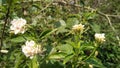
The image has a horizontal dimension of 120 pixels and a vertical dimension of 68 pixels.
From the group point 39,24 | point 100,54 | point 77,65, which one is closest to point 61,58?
point 77,65

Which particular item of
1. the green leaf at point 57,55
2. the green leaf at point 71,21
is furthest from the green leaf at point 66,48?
the green leaf at point 71,21

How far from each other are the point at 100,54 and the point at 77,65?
58cm

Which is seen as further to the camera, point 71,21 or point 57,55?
point 71,21

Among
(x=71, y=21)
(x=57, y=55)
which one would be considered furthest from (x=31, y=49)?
(x=71, y=21)

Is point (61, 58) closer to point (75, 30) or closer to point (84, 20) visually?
point (75, 30)

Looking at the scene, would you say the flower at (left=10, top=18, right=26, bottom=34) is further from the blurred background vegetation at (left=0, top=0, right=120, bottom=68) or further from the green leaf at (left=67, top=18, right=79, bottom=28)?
the green leaf at (left=67, top=18, right=79, bottom=28)

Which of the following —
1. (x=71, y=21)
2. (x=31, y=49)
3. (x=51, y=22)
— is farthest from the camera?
(x=51, y=22)

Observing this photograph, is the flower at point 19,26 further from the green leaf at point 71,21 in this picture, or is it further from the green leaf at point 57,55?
the green leaf at point 71,21

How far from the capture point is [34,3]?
7.29 ft

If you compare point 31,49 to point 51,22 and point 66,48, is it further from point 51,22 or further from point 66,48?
point 51,22

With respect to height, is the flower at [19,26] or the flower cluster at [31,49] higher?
the flower at [19,26]

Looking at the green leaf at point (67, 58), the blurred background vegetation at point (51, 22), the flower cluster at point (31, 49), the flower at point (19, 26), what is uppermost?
the flower at point (19, 26)

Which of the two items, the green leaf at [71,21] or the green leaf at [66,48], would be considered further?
the green leaf at [71,21]

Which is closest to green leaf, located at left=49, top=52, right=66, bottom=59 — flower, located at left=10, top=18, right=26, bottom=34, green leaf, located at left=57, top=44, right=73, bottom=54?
green leaf, located at left=57, top=44, right=73, bottom=54
